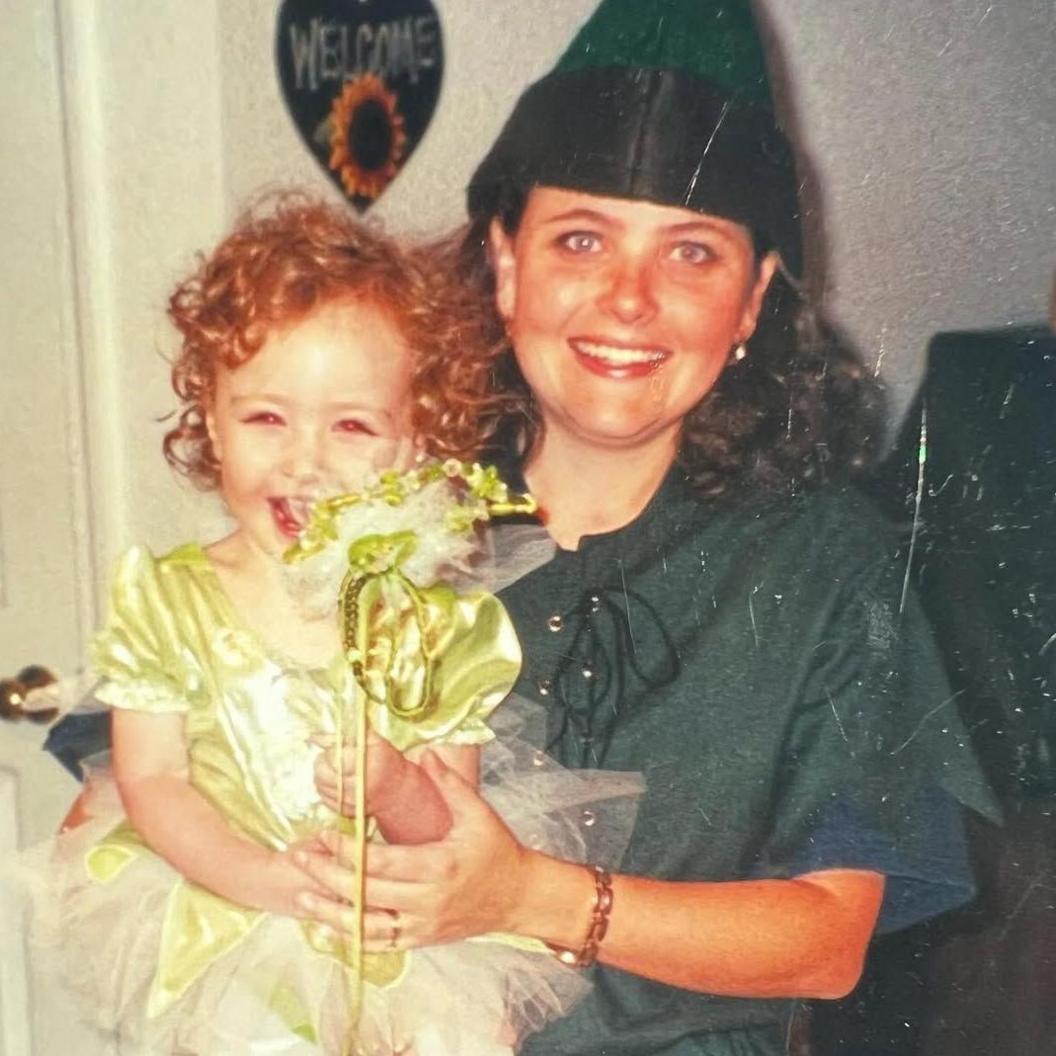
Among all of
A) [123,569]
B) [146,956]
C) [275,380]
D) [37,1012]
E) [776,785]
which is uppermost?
[275,380]

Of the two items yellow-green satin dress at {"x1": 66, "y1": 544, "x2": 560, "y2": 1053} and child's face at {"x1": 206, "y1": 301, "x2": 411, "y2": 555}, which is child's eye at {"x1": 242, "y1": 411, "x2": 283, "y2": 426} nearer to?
child's face at {"x1": 206, "y1": 301, "x2": 411, "y2": 555}

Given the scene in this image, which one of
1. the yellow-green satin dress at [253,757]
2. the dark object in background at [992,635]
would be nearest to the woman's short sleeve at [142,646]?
the yellow-green satin dress at [253,757]

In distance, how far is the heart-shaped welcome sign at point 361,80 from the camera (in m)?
0.73

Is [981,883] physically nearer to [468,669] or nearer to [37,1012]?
[468,669]

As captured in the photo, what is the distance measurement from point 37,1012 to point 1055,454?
2.80 feet

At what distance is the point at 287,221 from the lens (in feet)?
2.45

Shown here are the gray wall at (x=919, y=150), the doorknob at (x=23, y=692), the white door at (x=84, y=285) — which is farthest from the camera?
the doorknob at (x=23, y=692)

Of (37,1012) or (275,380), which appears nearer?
(275,380)

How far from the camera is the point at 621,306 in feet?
2.32

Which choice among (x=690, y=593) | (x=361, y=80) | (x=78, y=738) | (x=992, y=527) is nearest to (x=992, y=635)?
(x=992, y=527)

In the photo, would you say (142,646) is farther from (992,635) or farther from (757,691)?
(992,635)

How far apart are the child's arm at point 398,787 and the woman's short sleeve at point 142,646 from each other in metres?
0.12

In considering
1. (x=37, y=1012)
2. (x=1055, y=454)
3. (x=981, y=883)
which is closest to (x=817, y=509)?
(x=1055, y=454)

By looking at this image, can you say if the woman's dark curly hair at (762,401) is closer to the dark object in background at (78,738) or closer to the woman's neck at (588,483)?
the woman's neck at (588,483)
